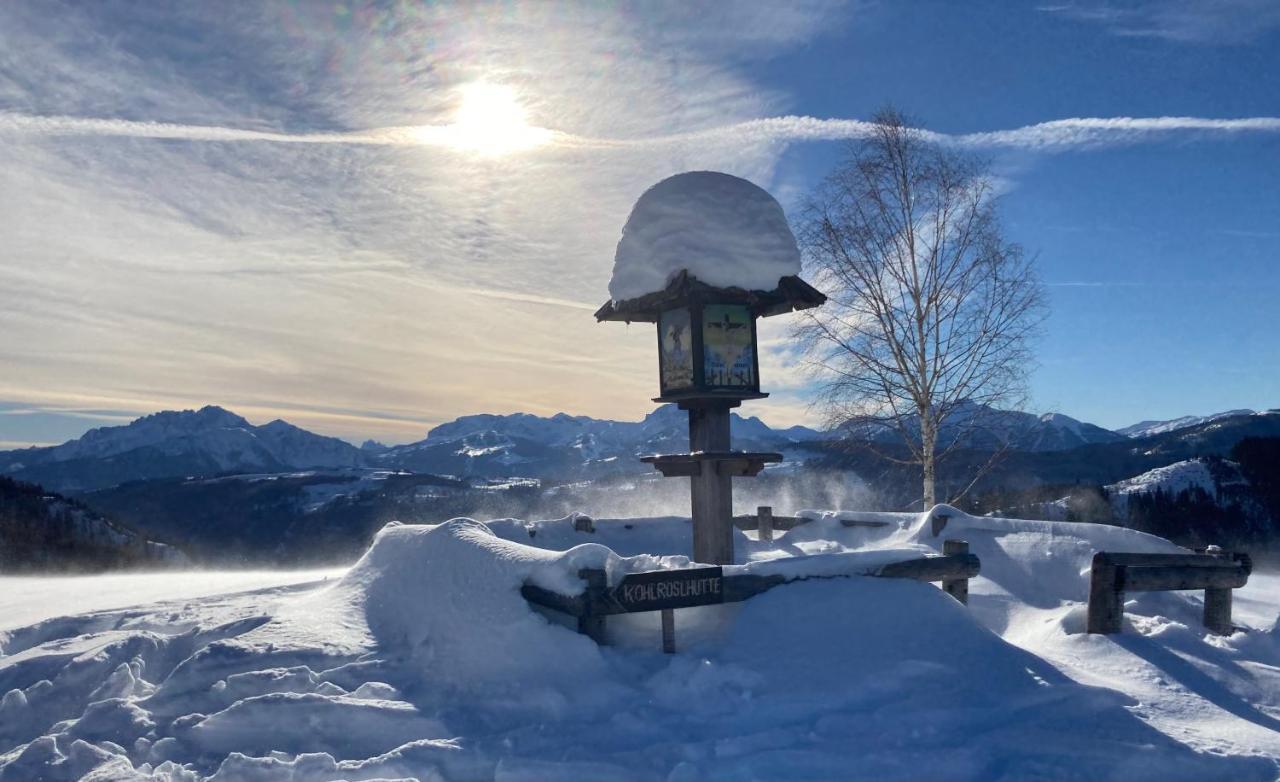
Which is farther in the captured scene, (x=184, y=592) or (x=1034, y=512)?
(x=1034, y=512)

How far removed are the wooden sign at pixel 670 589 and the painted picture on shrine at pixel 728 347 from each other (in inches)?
149

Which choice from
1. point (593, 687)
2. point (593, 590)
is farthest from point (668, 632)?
point (593, 687)

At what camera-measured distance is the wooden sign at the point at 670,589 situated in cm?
673

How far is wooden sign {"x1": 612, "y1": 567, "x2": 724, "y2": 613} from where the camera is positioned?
6727 mm

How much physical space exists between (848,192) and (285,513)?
173 metres

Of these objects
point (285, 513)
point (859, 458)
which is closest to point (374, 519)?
point (285, 513)

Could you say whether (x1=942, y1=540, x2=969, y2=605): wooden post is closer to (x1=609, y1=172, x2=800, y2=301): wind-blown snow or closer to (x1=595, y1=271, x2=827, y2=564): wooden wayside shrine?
(x1=595, y1=271, x2=827, y2=564): wooden wayside shrine

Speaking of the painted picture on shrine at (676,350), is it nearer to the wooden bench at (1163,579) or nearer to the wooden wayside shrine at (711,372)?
the wooden wayside shrine at (711,372)

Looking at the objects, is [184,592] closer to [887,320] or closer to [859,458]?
[887,320]

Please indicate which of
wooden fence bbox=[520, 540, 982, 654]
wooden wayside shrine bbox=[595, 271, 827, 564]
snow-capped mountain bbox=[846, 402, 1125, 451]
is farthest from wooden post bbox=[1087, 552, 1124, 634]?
snow-capped mountain bbox=[846, 402, 1125, 451]

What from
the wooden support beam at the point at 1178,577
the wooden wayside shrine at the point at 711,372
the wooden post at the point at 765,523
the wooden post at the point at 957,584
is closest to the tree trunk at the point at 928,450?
the wooden post at the point at 765,523

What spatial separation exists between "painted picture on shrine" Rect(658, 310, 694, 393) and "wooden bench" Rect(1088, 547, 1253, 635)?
16.4 feet

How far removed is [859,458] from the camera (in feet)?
66.9

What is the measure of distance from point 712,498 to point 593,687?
4.77 m
